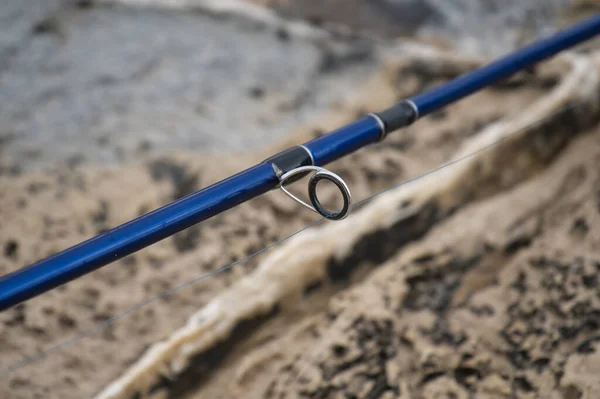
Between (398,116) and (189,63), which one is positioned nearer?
(398,116)

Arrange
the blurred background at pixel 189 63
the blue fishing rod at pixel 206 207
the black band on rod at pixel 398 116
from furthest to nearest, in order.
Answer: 1. the blurred background at pixel 189 63
2. the black band on rod at pixel 398 116
3. the blue fishing rod at pixel 206 207

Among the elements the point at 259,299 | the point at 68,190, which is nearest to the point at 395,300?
the point at 259,299

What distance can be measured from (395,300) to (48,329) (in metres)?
0.54

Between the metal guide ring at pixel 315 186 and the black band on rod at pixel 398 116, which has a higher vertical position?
the black band on rod at pixel 398 116

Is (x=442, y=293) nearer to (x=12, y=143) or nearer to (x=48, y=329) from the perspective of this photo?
(x=48, y=329)

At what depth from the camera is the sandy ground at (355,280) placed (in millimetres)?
791

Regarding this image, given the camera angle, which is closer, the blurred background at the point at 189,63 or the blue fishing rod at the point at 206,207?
the blue fishing rod at the point at 206,207

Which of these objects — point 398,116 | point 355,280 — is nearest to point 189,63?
point 355,280

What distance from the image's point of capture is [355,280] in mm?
1021

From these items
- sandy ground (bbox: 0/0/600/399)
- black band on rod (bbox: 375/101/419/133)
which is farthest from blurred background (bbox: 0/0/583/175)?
black band on rod (bbox: 375/101/419/133)

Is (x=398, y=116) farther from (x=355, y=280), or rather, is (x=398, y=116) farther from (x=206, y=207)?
(x=355, y=280)

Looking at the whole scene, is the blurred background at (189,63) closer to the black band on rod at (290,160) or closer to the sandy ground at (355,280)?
A: the sandy ground at (355,280)

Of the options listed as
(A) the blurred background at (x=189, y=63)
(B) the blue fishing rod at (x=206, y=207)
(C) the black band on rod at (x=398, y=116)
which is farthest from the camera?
(A) the blurred background at (x=189, y=63)

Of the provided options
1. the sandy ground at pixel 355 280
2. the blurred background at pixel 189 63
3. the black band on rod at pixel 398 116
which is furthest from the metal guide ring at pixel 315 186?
the blurred background at pixel 189 63
